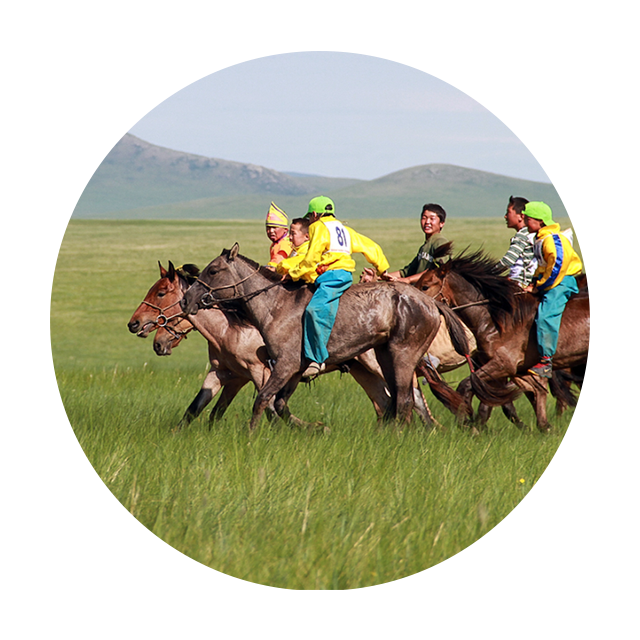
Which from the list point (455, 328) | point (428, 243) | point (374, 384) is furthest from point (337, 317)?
point (428, 243)

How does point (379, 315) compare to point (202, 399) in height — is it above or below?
above

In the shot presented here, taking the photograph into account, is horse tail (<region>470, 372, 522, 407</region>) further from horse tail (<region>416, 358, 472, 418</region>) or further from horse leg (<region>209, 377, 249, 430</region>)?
horse leg (<region>209, 377, 249, 430</region>)

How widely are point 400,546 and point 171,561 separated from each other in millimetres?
1174

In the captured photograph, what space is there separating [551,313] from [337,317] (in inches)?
92.0

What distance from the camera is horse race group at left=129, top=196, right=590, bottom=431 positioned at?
702 cm

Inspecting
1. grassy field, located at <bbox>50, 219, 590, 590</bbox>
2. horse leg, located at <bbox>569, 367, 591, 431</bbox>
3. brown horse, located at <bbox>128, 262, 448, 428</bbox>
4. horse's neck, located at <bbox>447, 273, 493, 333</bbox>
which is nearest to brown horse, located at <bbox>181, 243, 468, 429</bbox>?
brown horse, located at <bbox>128, 262, 448, 428</bbox>

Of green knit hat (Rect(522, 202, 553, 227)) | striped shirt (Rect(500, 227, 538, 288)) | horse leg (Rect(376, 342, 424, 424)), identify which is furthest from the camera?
striped shirt (Rect(500, 227, 538, 288))

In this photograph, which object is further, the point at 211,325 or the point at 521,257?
the point at 521,257

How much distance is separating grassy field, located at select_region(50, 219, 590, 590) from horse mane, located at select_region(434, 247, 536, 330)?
1209mm

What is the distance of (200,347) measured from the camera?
23609mm

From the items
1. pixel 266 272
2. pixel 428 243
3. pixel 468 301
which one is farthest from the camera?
pixel 428 243

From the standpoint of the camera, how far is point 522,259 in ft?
26.6

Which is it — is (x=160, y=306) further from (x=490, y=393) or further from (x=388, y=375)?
(x=490, y=393)

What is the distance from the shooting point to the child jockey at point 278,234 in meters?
8.55
